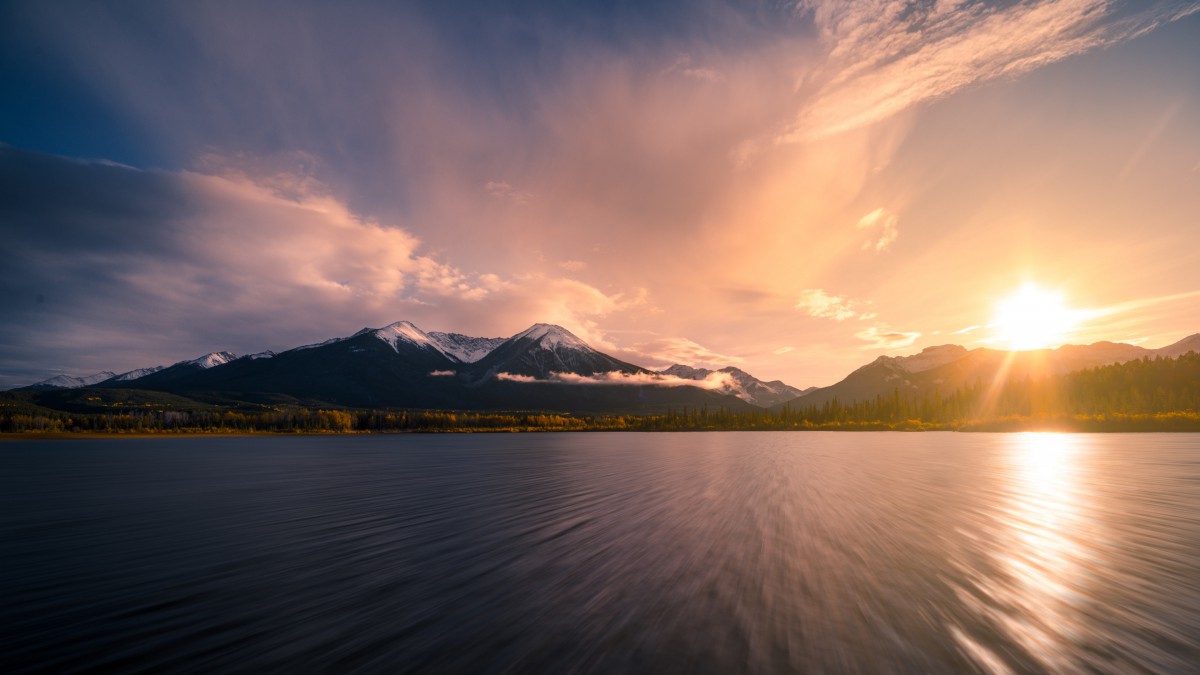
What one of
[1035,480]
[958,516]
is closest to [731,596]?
[958,516]

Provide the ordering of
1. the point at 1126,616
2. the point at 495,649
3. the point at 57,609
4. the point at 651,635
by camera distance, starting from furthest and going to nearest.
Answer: the point at 57,609, the point at 1126,616, the point at 651,635, the point at 495,649

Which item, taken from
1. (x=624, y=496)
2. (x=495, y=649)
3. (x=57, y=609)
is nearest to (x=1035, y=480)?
(x=624, y=496)

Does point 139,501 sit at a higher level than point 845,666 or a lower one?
lower

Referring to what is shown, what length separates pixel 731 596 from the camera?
13.5m

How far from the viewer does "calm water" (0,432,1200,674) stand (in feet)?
32.5

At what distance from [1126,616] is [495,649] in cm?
1513

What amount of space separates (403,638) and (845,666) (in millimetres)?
8711

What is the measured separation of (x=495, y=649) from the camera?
997 cm

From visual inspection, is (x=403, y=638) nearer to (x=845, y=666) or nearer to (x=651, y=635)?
(x=651, y=635)

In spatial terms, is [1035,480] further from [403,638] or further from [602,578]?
[403,638]

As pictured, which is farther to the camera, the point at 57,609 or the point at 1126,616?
the point at 57,609

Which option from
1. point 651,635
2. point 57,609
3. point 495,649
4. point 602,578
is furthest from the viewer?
point 602,578

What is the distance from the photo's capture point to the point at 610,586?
565 inches

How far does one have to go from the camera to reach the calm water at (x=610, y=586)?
9906 millimetres
